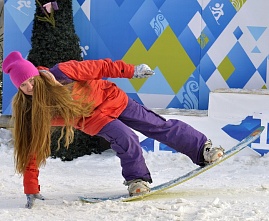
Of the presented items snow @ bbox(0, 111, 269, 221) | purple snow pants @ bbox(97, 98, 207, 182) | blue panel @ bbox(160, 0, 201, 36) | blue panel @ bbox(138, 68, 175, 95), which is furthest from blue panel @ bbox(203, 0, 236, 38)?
purple snow pants @ bbox(97, 98, 207, 182)

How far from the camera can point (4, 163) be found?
7535 mm

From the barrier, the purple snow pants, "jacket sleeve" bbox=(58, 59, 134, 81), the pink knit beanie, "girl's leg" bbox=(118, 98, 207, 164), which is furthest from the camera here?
the barrier

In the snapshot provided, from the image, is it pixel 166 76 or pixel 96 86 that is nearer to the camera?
pixel 96 86

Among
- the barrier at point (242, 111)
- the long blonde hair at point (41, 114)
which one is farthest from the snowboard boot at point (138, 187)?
the barrier at point (242, 111)

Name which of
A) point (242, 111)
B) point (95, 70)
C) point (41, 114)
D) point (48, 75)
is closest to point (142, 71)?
point (95, 70)

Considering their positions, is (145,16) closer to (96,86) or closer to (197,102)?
(197,102)

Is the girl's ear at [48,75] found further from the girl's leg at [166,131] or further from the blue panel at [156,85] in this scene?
the blue panel at [156,85]

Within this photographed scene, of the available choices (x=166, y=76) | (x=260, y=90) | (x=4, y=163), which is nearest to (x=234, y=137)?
(x=260, y=90)

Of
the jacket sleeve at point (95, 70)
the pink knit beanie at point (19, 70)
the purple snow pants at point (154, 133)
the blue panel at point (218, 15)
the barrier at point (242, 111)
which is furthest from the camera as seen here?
the blue panel at point (218, 15)

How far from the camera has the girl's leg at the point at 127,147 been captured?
4945 millimetres

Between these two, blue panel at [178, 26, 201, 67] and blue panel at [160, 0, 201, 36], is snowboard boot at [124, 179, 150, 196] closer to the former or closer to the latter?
blue panel at [178, 26, 201, 67]

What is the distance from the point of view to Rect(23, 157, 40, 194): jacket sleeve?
4.80 metres

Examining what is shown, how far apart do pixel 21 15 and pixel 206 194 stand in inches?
169

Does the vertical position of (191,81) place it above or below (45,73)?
above
